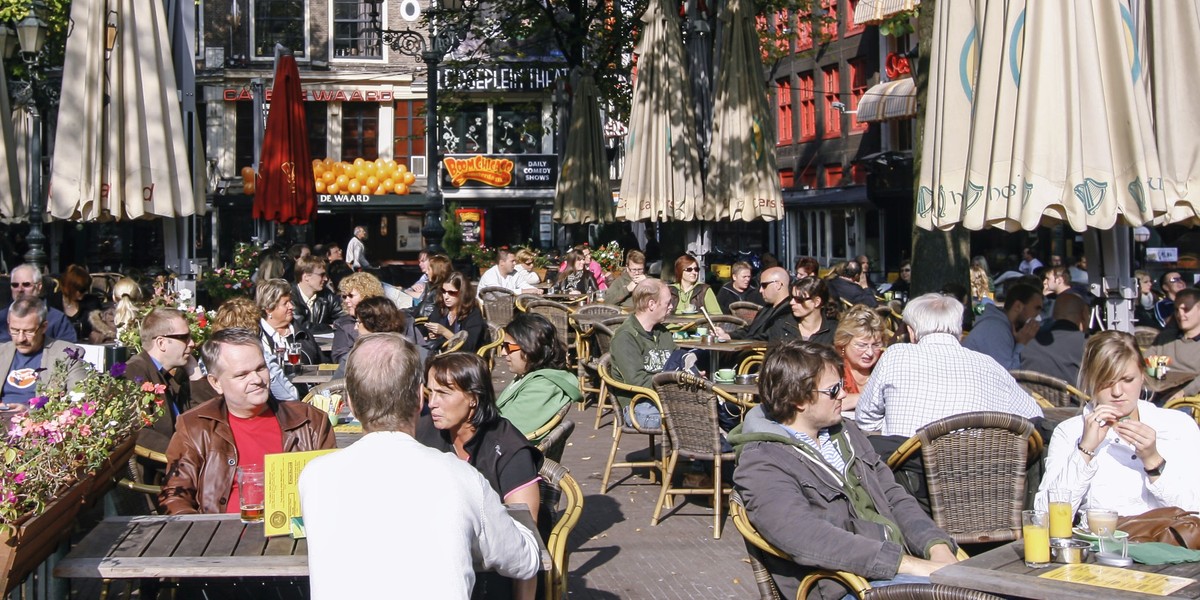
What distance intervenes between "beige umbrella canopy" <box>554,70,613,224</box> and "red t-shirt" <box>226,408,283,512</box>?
45.7 ft

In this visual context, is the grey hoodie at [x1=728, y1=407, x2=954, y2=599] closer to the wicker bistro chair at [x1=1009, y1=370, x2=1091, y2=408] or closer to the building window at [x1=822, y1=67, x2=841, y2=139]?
the wicker bistro chair at [x1=1009, y1=370, x2=1091, y2=408]

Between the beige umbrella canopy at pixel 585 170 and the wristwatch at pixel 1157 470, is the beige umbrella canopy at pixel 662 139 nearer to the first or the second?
the beige umbrella canopy at pixel 585 170

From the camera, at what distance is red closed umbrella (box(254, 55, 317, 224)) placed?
55.4ft

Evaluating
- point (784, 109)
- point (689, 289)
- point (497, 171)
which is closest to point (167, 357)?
point (689, 289)

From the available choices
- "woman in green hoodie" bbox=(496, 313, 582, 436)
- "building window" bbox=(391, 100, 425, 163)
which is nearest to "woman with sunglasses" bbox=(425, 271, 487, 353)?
"woman in green hoodie" bbox=(496, 313, 582, 436)

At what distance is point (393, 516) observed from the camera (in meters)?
3.14

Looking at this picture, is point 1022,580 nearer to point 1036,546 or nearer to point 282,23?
point 1036,546

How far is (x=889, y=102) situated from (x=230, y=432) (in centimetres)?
2966

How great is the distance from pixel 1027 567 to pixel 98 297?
11.0 metres

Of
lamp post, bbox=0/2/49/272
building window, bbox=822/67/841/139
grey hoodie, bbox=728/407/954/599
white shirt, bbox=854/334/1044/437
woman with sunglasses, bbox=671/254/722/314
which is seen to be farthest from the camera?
building window, bbox=822/67/841/139

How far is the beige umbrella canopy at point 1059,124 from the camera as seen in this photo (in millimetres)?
6492

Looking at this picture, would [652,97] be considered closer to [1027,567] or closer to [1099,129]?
[1099,129]

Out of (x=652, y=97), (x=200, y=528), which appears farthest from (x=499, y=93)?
(x=200, y=528)

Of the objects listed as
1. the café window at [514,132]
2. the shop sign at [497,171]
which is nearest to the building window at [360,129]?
the shop sign at [497,171]
